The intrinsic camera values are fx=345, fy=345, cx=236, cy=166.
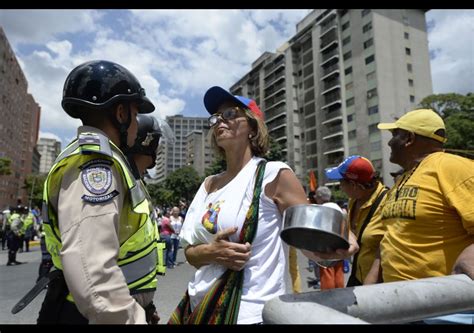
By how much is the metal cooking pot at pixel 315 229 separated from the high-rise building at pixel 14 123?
256ft

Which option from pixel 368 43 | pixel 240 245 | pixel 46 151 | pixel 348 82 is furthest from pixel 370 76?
pixel 46 151

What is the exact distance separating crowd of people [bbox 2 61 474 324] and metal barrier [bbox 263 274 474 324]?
0.20 m

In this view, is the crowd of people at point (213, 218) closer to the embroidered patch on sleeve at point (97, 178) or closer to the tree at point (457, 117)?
the embroidered patch on sleeve at point (97, 178)

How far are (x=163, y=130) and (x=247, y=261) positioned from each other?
7.36 ft

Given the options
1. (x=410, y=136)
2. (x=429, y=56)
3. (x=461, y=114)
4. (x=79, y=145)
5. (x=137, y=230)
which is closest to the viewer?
(x=79, y=145)

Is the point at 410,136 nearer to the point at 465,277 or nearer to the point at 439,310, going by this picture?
the point at 465,277

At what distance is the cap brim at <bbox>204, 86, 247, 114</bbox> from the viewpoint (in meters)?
2.15

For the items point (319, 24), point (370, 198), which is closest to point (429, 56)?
point (319, 24)

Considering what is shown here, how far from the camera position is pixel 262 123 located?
2227 mm

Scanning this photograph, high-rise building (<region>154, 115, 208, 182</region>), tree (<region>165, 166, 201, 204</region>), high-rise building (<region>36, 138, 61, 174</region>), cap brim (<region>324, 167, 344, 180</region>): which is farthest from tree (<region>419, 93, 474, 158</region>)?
high-rise building (<region>36, 138, 61, 174</region>)

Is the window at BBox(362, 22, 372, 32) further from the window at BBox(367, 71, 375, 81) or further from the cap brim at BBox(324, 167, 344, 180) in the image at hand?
the cap brim at BBox(324, 167, 344, 180)

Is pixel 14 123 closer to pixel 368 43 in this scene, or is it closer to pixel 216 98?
pixel 368 43

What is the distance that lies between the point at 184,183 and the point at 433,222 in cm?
7241
